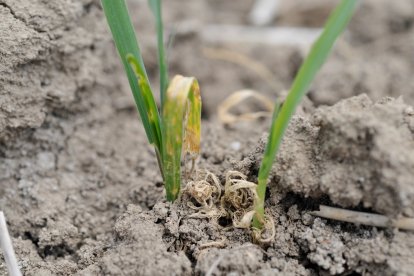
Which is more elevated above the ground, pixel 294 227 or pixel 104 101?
pixel 104 101

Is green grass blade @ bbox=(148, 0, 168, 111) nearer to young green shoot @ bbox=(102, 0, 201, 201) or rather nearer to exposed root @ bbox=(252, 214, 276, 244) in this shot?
young green shoot @ bbox=(102, 0, 201, 201)

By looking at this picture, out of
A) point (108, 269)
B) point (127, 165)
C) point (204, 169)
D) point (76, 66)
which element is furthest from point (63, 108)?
point (108, 269)

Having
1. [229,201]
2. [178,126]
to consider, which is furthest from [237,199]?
[178,126]

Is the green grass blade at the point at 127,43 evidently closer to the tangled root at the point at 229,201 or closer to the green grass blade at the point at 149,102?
the green grass blade at the point at 149,102

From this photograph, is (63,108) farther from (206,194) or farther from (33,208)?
(206,194)

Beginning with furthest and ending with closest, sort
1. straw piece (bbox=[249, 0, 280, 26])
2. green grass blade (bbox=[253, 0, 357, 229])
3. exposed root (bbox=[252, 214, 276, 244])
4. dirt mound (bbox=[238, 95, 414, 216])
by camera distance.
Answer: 1. straw piece (bbox=[249, 0, 280, 26])
2. exposed root (bbox=[252, 214, 276, 244])
3. dirt mound (bbox=[238, 95, 414, 216])
4. green grass blade (bbox=[253, 0, 357, 229])

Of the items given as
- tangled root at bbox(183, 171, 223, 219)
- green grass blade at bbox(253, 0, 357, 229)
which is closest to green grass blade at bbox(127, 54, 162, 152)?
tangled root at bbox(183, 171, 223, 219)
